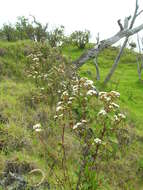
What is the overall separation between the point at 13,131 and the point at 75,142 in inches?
61.1

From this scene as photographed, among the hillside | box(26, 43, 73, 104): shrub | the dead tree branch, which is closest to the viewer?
the hillside

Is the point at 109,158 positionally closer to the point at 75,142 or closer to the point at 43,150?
the point at 75,142

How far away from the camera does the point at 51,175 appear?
559cm

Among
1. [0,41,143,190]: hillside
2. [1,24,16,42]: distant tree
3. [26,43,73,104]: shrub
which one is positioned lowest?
[0,41,143,190]: hillside

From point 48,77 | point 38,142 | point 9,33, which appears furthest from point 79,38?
point 38,142

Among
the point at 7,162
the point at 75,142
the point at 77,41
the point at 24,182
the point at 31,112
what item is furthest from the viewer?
the point at 77,41

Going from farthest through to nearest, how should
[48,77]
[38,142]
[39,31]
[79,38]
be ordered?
[79,38] < [39,31] < [48,77] < [38,142]

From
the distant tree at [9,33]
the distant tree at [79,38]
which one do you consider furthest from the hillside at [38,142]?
the distant tree at [79,38]

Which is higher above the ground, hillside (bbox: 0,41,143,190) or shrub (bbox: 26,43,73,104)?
shrub (bbox: 26,43,73,104)

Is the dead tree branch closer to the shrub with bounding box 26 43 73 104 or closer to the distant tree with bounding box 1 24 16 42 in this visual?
the shrub with bounding box 26 43 73 104

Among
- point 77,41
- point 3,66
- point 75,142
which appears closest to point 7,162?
point 75,142

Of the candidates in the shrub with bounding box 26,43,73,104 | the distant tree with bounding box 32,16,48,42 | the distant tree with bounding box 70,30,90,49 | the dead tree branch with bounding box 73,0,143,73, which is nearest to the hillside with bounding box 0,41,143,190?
the shrub with bounding box 26,43,73,104

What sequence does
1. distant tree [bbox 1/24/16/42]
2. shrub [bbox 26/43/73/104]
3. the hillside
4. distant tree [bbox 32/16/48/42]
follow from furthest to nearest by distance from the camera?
distant tree [bbox 1/24/16/42], distant tree [bbox 32/16/48/42], shrub [bbox 26/43/73/104], the hillside

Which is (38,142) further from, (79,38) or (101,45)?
(79,38)
